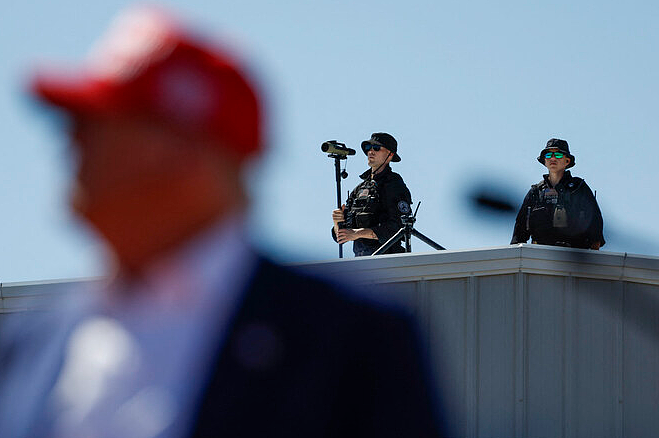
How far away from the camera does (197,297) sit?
1.45 meters

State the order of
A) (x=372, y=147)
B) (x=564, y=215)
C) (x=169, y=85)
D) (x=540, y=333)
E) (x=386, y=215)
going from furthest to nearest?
(x=372, y=147)
(x=386, y=215)
(x=564, y=215)
(x=540, y=333)
(x=169, y=85)

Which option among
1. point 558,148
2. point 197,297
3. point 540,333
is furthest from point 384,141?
point 197,297

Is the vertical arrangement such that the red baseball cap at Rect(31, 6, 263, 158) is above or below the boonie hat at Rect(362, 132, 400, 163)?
above

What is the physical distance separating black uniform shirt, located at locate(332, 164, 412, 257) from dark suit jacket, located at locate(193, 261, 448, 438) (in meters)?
6.41

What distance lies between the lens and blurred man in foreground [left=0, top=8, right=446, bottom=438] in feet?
4.60

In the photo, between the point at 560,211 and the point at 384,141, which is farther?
the point at 384,141

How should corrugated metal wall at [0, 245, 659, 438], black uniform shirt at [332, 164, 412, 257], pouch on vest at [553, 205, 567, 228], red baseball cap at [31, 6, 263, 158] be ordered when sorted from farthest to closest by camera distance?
black uniform shirt at [332, 164, 412, 257] → pouch on vest at [553, 205, 567, 228] → corrugated metal wall at [0, 245, 659, 438] → red baseball cap at [31, 6, 263, 158]

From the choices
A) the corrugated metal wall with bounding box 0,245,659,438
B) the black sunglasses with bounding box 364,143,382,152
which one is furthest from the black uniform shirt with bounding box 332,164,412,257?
the corrugated metal wall with bounding box 0,245,659,438

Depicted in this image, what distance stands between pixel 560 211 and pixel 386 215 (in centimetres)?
109

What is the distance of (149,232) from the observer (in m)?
1.45

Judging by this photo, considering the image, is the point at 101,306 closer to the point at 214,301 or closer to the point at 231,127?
the point at 214,301

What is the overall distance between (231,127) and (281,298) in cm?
21

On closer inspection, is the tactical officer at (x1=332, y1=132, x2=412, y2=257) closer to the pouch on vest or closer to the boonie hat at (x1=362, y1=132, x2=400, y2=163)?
the boonie hat at (x1=362, y1=132, x2=400, y2=163)

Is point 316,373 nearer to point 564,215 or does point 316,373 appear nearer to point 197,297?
point 197,297
